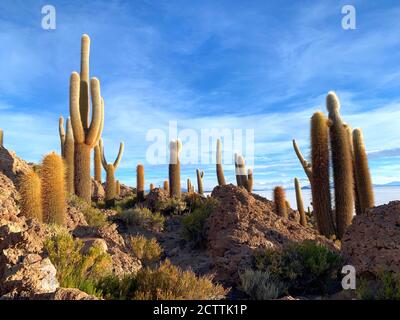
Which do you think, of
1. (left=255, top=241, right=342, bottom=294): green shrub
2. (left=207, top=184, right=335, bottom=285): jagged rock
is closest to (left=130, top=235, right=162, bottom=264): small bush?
(left=207, top=184, right=335, bottom=285): jagged rock

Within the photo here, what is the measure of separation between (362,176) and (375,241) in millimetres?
7361

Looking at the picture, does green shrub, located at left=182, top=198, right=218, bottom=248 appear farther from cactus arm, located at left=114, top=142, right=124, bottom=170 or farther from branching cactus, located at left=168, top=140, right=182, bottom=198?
cactus arm, located at left=114, top=142, right=124, bottom=170

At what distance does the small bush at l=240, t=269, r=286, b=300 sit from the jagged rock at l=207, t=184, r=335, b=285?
2.65 feet

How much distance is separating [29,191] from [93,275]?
177 inches

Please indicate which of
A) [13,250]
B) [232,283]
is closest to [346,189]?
[232,283]

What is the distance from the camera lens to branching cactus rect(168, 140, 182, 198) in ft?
75.5

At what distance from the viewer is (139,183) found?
2338 cm

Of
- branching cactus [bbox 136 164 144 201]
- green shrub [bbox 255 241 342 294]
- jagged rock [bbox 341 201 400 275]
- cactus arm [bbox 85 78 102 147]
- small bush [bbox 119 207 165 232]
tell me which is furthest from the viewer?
branching cactus [bbox 136 164 144 201]

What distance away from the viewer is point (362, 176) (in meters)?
15.8

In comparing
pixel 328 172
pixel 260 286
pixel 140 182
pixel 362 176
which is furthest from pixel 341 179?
pixel 140 182

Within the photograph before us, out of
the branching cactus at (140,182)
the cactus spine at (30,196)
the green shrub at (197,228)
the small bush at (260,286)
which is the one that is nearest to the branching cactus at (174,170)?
the branching cactus at (140,182)

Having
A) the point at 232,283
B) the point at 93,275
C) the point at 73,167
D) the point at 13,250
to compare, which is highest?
the point at 73,167
